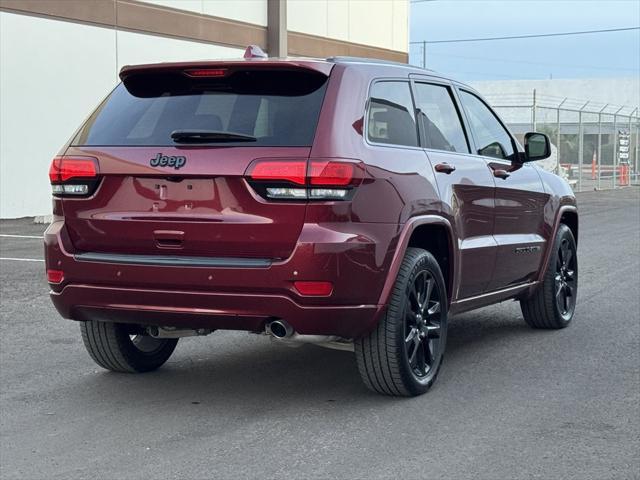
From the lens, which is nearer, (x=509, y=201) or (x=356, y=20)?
(x=509, y=201)

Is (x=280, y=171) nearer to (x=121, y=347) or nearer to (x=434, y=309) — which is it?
(x=434, y=309)

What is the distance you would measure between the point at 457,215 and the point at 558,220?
2033 millimetres

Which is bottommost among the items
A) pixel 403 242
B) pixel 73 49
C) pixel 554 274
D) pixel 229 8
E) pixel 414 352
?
pixel 414 352

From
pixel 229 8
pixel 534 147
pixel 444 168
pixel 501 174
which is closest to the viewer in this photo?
pixel 444 168

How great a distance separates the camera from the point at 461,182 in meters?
6.78

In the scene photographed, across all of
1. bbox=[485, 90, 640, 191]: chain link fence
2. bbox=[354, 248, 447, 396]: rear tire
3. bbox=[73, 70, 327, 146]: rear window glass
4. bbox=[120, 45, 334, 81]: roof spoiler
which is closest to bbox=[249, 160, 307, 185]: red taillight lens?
bbox=[73, 70, 327, 146]: rear window glass

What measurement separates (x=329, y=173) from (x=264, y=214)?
379 millimetres

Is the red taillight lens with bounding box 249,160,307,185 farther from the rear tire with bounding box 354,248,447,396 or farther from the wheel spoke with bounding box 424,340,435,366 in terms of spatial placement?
the wheel spoke with bounding box 424,340,435,366

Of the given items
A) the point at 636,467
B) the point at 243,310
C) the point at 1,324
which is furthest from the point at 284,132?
the point at 1,324

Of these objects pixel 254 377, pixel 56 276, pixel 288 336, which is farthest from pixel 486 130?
pixel 56 276

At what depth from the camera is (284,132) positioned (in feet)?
18.5

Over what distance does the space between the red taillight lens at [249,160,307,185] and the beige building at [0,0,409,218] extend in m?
16.7

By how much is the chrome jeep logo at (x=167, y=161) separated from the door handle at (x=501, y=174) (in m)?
2.53

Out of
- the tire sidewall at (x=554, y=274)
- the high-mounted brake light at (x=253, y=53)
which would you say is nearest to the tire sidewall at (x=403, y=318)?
the high-mounted brake light at (x=253, y=53)
